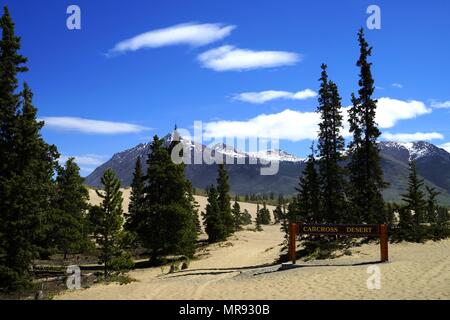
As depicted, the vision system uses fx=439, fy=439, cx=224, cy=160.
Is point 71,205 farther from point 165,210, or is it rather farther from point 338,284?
point 338,284

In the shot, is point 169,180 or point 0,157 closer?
point 0,157

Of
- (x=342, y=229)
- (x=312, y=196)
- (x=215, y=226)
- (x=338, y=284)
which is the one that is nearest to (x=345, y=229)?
(x=342, y=229)

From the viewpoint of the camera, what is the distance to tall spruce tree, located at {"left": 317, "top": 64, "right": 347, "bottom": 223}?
4006cm

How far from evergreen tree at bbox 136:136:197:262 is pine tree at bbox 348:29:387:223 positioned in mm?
17272

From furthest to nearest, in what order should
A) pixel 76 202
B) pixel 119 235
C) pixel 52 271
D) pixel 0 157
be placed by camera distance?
pixel 76 202, pixel 52 271, pixel 119 235, pixel 0 157

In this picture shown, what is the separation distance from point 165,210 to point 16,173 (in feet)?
53.0

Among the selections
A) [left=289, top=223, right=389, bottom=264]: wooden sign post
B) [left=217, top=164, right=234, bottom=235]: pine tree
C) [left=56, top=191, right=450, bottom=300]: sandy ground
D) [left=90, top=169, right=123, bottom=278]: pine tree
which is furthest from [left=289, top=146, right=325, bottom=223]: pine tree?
[left=217, top=164, right=234, bottom=235]: pine tree

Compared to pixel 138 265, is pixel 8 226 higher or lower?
higher

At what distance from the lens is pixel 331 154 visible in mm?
40219
